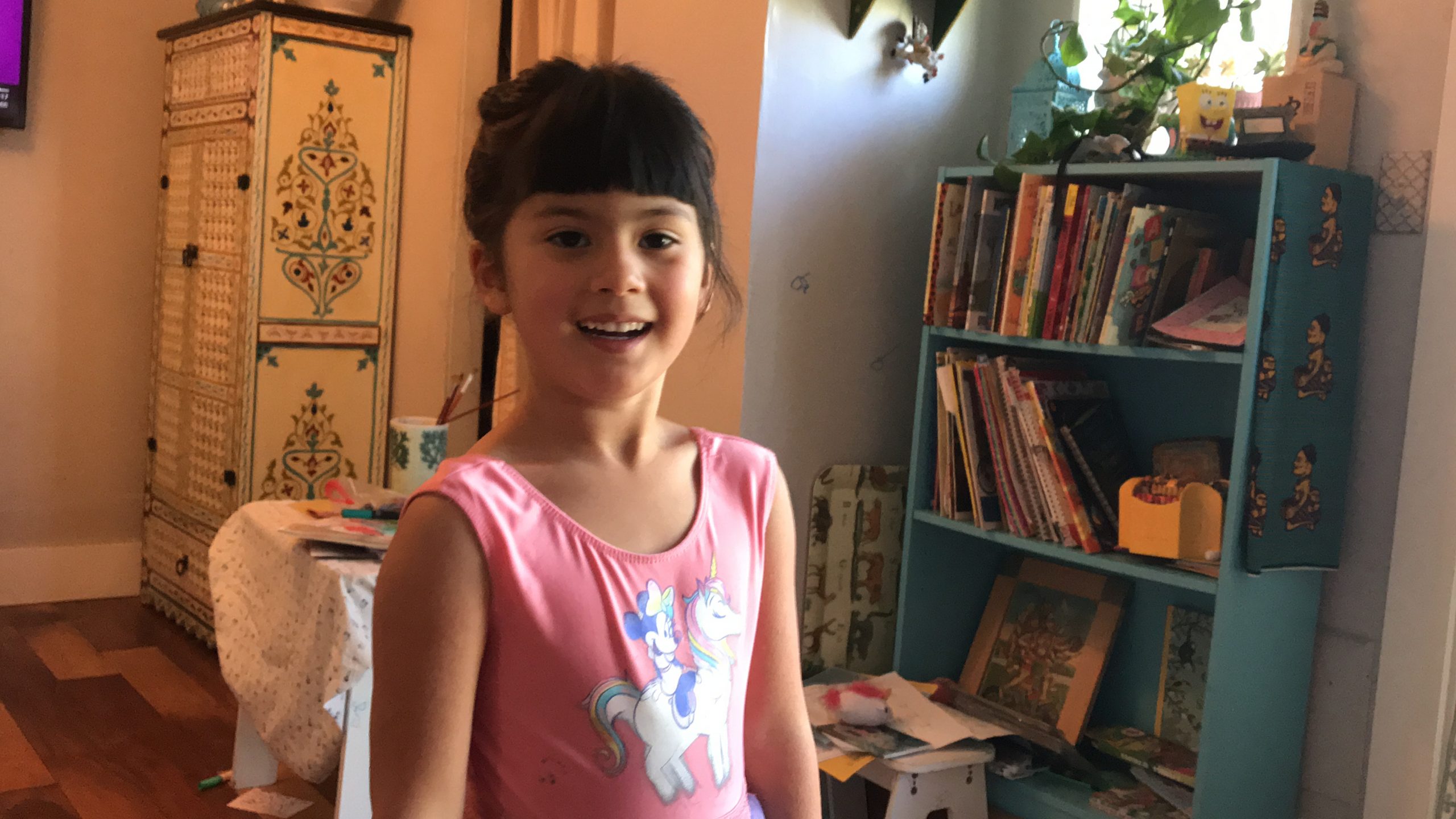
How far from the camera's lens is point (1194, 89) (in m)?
1.80

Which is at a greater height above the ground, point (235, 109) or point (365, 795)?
point (235, 109)

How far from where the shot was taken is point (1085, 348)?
6.07ft

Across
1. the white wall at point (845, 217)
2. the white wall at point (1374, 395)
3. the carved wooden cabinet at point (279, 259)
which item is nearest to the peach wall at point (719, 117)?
the white wall at point (845, 217)

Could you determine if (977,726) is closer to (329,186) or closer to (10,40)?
(329,186)

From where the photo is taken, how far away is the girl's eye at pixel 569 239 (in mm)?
835

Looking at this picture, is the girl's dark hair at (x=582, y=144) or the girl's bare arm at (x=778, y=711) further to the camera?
the girl's bare arm at (x=778, y=711)

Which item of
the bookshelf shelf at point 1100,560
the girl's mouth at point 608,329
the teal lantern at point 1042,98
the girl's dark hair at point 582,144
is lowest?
the bookshelf shelf at point 1100,560

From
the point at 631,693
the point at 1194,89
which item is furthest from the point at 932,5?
the point at 631,693

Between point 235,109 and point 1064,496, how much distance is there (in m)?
2.48

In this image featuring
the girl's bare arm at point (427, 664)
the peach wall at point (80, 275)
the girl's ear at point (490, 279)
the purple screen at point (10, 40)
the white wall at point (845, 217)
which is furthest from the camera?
the peach wall at point (80, 275)

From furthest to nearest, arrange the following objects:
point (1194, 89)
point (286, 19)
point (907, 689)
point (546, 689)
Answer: point (286, 19), point (907, 689), point (1194, 89), point (546, 689)

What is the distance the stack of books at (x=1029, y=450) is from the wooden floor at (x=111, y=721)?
1.44 m

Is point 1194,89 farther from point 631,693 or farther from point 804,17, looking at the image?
point 631,693

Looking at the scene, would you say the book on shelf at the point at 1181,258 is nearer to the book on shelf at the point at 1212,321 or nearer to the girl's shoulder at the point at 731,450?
the book on shelf at the point at 1212,321
